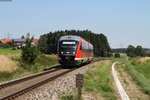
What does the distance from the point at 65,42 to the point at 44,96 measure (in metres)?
18.4

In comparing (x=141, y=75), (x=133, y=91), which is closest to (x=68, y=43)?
(x=141, y=75)

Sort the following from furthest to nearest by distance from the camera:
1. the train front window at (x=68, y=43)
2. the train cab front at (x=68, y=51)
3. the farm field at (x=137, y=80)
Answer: the train front window at (x=68, y=43) → the train cab front at (x=68, y=51) → the farm field at (x=137, y=80)

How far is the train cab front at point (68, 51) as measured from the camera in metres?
29.8

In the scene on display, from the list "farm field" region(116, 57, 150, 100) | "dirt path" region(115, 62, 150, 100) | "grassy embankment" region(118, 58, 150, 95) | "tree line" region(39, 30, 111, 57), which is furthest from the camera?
"tree line" region(39, 30, 111, 57)

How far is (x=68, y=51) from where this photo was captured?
98.0ft

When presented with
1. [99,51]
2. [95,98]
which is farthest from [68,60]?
[99,51]

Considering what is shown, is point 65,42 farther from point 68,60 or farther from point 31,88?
point 31,88

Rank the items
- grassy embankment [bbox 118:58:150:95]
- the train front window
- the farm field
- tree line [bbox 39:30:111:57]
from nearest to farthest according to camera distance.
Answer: the farm field < grassy embankment [bbox 118:58:150:95] < the train front window < tree line [bbox 39:30:111:57]

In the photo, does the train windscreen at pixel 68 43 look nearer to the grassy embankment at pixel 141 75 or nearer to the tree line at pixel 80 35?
the grassy embankment at pixel 141 75

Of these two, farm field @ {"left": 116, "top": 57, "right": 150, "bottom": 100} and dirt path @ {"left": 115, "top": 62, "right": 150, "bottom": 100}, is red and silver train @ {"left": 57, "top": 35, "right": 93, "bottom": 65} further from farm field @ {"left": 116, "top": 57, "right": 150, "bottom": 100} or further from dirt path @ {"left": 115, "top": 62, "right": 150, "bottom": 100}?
dirt path @ {"left": 115, "top": 62, "right": 150, "bottom": 100}

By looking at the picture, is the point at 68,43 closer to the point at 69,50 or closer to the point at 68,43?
the point at 68,43

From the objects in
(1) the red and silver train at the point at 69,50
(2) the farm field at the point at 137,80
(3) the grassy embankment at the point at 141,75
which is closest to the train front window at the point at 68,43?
(1) the red and silver train at the point at 69,50

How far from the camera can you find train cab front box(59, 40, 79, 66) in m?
29.8

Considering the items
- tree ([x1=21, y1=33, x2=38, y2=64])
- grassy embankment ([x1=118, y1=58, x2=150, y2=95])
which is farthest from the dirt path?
tree ([x1=21, y1=33, x2=38, y2=64])
